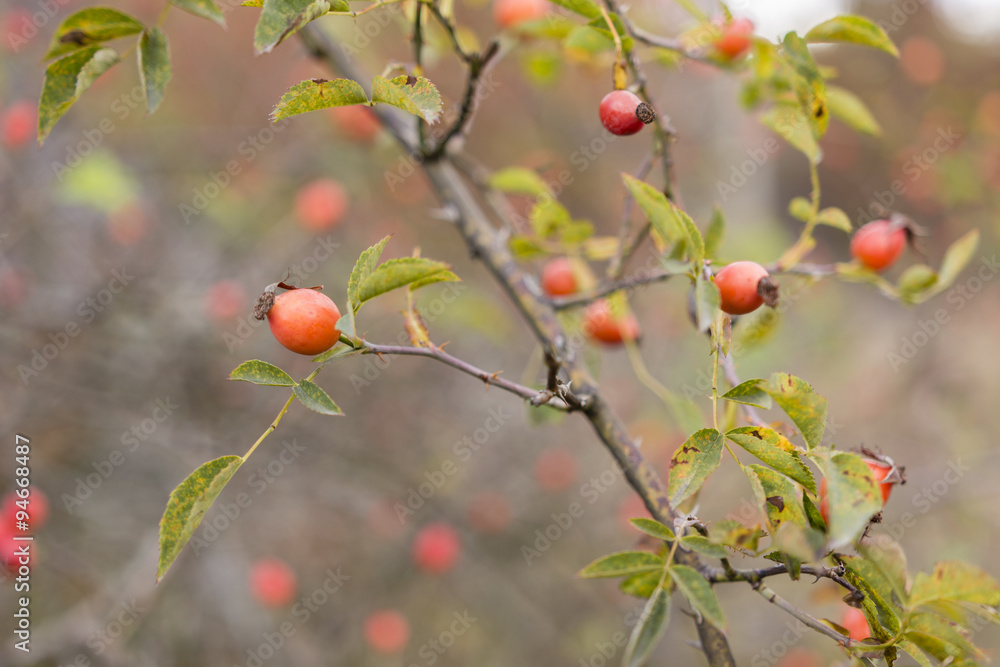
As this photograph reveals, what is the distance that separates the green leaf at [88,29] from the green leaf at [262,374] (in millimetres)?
504

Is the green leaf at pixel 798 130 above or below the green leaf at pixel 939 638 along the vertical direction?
above

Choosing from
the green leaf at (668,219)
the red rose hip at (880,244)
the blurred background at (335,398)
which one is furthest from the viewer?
the blurred background at (335,398)

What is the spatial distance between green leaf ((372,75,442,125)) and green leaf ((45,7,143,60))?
1.41ft

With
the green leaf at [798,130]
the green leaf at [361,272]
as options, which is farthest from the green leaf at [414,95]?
the green leaf at [798,130]

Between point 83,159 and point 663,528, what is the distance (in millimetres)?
2755

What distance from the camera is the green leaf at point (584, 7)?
0.84 m

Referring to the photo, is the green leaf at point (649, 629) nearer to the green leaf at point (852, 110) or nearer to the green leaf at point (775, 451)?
the green leaf at point (775, 451)

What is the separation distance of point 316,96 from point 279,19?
0.08 metres

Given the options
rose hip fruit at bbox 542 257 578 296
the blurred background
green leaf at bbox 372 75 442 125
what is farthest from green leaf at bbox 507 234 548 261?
green leaf at bbox 372 75 442 125

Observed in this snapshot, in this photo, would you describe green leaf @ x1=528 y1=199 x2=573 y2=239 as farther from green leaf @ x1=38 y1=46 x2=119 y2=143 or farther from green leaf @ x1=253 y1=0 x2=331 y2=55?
green leaf @ x1=38 y1=46 x2=119 y2=143

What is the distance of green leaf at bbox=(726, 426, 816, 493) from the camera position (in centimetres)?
65

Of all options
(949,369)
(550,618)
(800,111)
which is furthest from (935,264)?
(800,111)

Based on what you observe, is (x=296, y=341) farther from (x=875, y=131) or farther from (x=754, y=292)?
(x=875, y=131)

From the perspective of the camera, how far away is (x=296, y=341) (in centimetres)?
74
